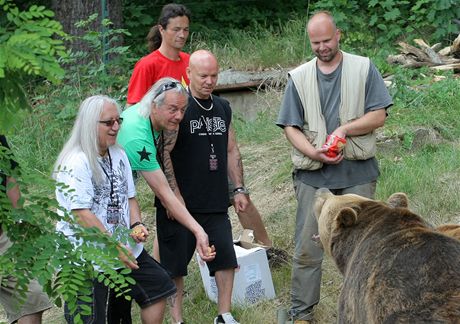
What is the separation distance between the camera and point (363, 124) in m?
6.27

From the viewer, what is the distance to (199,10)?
14859 mm

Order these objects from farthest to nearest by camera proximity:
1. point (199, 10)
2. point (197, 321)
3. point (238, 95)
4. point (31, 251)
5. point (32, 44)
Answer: point (199, 10), point (238, 95), point (197, 321), point (31, 251), point (32, 44)

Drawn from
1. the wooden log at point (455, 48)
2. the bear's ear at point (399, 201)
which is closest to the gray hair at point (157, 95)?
the bear's ear at point (399, 201)

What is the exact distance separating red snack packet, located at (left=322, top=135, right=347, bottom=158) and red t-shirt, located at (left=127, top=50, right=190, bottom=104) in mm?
1743

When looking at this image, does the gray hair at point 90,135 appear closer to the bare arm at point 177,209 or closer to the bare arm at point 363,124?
the bare arm at point 177,209

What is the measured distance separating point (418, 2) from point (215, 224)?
754cm

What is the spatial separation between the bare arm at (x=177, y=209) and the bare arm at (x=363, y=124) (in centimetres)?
113

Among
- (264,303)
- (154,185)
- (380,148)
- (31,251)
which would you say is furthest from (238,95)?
(31,251)

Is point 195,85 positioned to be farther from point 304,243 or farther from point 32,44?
point 32,44

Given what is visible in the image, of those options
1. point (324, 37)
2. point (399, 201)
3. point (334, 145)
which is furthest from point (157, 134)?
point (399, 201)

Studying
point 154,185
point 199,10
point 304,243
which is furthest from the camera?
point 199,10

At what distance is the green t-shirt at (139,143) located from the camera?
19.8 ft

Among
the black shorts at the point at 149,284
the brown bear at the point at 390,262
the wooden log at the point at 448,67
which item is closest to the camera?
the brown bear at the point at 390,262

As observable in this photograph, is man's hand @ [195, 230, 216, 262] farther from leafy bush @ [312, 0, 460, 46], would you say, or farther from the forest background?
leafy bush @ [312, 0, 460, 46]
